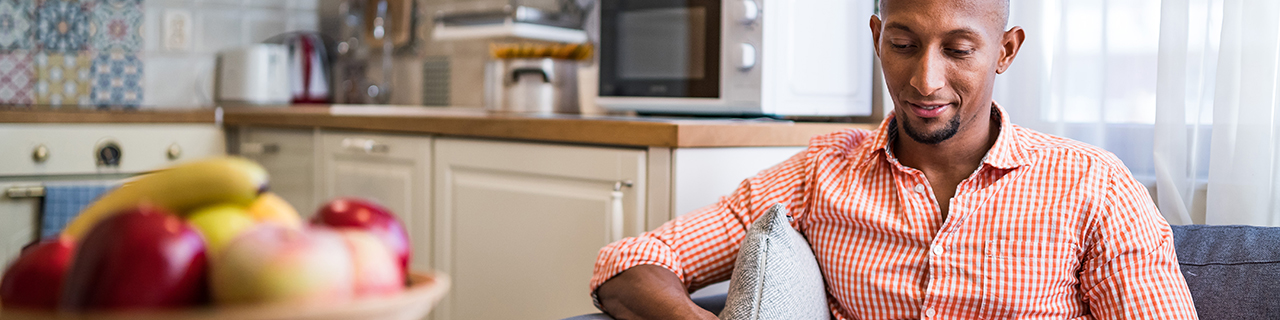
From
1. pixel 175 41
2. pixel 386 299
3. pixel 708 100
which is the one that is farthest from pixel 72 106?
pixel 386 299

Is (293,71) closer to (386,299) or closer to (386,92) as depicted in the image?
(386,92)

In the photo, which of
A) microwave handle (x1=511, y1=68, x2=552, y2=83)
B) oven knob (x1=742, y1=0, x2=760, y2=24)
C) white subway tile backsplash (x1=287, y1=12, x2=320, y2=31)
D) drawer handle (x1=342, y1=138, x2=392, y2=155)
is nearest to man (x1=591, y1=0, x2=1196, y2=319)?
oven knob (x1=742, y1=0, x2=760, y2=24)

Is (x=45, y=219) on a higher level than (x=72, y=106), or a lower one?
lower

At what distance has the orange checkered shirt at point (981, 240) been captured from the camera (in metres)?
1.02

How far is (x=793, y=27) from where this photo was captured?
65.2 inches

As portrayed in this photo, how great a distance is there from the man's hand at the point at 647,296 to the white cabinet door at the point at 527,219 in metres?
0.28

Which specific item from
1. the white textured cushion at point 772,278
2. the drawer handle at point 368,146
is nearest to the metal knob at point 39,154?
the drawer handle at point 368,146

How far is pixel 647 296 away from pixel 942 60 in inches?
17.9

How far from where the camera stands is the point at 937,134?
111 centimetres

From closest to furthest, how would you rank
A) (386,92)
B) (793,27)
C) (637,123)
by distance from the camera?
(637,123)
(793,27)
(386,92)

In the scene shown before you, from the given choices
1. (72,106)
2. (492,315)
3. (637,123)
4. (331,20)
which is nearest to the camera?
(637,123)

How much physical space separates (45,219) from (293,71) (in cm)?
92

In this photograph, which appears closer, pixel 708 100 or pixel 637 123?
pixel 637 123

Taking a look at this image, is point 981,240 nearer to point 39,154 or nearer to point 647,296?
point 647,296
